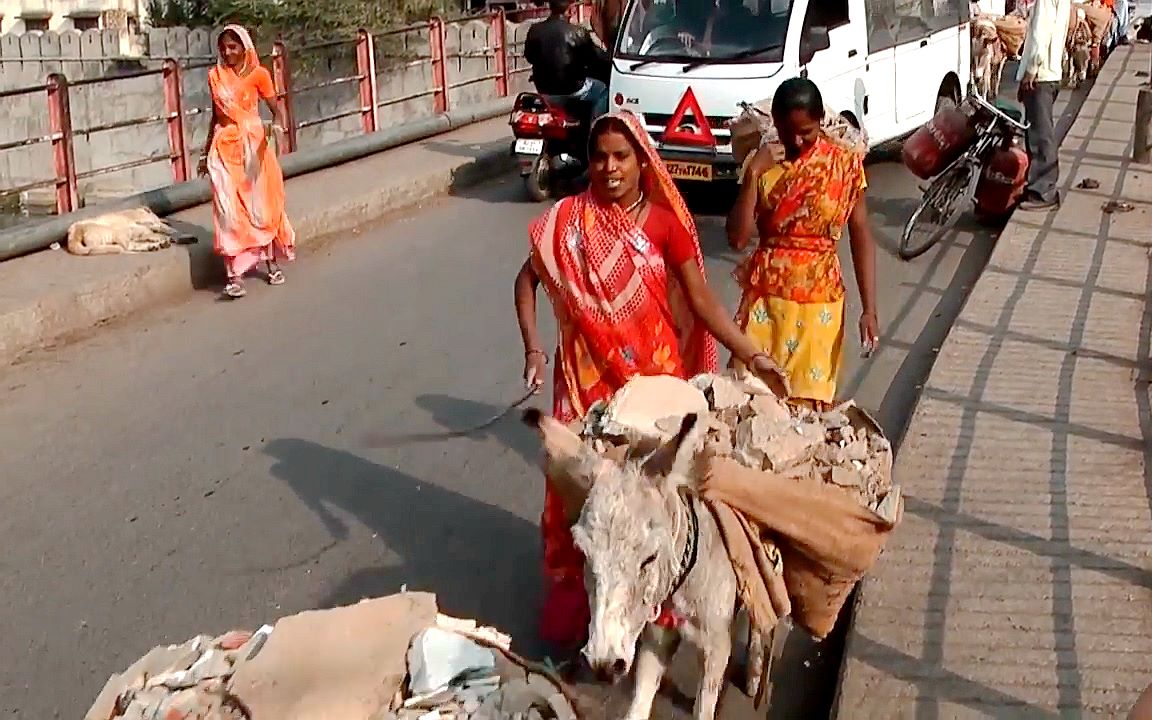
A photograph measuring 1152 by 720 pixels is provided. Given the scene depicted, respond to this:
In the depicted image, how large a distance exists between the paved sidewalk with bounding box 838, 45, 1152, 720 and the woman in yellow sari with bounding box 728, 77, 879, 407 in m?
0.74

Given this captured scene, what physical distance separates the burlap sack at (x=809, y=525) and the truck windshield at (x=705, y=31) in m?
7.77

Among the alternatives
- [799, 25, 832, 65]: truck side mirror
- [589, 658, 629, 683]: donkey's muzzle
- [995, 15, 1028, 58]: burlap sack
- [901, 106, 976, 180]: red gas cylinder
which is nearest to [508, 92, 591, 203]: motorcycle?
[799, 25, 832, 65]: truck side mirror

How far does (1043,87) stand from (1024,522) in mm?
6385

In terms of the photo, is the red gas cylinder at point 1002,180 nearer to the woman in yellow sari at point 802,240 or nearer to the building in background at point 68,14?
the woman in yellow sari at point 802,240

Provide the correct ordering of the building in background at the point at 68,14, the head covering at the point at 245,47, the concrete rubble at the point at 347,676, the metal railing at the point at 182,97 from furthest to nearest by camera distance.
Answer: the building in background at the point at 68,14, the metal railing at the point at 182,97, the head covering at the point at 245,47, the concrete rubble at the point at 347,676

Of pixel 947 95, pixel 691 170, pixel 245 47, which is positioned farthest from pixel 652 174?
pixel 947 95

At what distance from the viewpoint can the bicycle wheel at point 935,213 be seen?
9469mm

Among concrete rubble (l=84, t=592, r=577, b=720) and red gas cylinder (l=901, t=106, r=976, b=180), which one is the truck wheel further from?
concrete rubble (l=84, t=592, r=577, b=720)

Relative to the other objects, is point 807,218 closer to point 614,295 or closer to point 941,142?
point 614,295

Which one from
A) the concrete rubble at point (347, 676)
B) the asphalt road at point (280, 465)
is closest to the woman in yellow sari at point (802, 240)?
the asphalt road at point (280, 465)

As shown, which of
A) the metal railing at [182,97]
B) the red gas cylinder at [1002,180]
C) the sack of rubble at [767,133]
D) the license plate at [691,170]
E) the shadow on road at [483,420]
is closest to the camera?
the sack of rubble at [767,133]

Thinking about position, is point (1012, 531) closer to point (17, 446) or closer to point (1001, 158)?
point (17, 446)

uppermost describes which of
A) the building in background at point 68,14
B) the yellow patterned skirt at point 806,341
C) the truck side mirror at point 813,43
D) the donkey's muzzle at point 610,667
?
the building in background at point 68,14

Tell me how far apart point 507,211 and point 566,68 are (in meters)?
1.34
